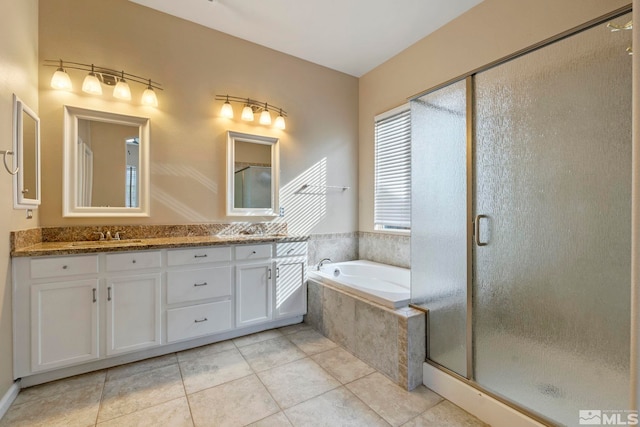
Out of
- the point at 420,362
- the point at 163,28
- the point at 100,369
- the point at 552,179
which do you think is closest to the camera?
the point at 552,179

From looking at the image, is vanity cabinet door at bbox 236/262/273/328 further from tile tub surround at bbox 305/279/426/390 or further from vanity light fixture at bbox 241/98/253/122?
vanity light fixture at bbox 241/98/253/122

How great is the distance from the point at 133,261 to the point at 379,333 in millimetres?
1886

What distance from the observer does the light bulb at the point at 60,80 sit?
2.15m

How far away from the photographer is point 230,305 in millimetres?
2473

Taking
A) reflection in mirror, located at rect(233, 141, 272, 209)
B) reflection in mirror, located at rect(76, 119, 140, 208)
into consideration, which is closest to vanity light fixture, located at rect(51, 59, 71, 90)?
reflection in mirror, located at rect(76, 119, 140, 208)

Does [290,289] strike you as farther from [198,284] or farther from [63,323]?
[63,323]

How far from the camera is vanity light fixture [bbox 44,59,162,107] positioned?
2.17 m

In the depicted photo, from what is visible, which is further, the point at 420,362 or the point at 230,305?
the point at 230,305

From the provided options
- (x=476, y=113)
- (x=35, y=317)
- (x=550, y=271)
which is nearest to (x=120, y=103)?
(x=35, y=317)

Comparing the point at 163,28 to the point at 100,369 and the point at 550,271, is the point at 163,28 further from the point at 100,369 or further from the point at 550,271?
the point at 550,271

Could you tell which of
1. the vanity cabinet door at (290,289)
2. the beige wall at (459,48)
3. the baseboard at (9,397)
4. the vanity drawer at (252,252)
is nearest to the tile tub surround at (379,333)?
the vanity cabinet door at (290,289)

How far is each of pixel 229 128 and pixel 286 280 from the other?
1.66 m

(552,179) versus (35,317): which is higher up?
(552,179)

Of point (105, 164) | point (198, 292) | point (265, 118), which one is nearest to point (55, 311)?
point (198, 292)
